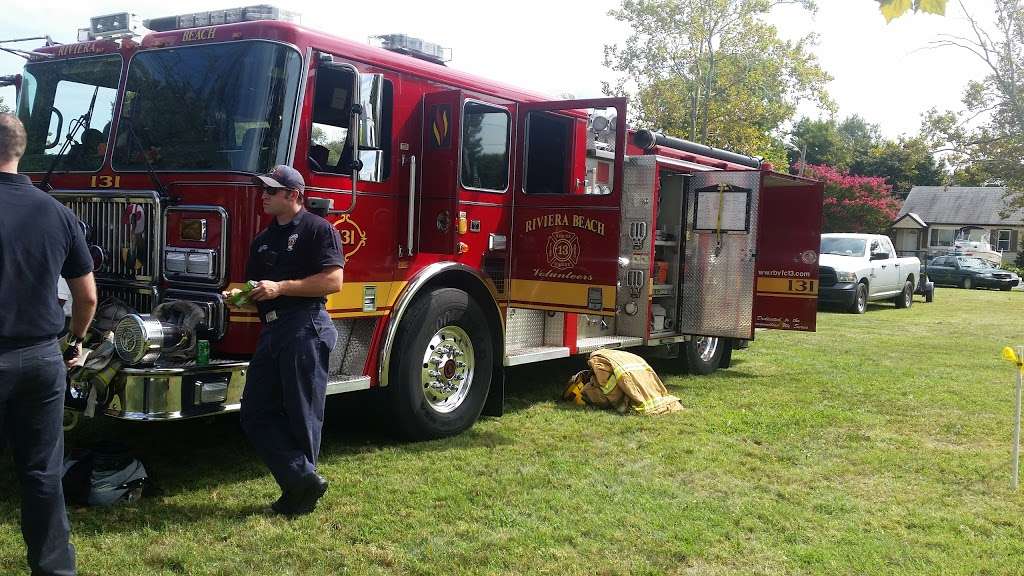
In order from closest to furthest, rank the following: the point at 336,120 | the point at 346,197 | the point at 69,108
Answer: the point at 336,120
the point at 346,197
the point at 69,108

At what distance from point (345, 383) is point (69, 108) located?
271 centimetres

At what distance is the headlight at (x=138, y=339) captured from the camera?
4688mm

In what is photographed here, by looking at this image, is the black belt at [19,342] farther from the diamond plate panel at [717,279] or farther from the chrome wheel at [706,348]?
the chrome wheel at [706,348]

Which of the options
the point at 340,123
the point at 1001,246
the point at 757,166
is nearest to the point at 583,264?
the point at 340,123

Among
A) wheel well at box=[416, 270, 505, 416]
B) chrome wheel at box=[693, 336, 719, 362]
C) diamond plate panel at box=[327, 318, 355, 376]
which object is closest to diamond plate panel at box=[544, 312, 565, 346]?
wheel well at box=[416, 270, 505, 416]

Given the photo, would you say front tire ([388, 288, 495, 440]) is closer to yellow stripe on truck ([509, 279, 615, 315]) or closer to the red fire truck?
the red fire truck

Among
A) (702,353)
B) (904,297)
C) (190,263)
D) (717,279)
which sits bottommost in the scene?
(702,353)

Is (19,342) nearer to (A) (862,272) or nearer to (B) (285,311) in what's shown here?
(B) (285,311)

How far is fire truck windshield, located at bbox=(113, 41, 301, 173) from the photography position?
5.24 meters

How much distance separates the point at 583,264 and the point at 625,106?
124 cm

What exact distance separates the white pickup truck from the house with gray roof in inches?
1331

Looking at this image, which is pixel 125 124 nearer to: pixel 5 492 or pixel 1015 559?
pixel 5 492

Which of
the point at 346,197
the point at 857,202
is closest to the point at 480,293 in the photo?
the point at 346,197

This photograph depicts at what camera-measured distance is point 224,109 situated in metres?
5.31
